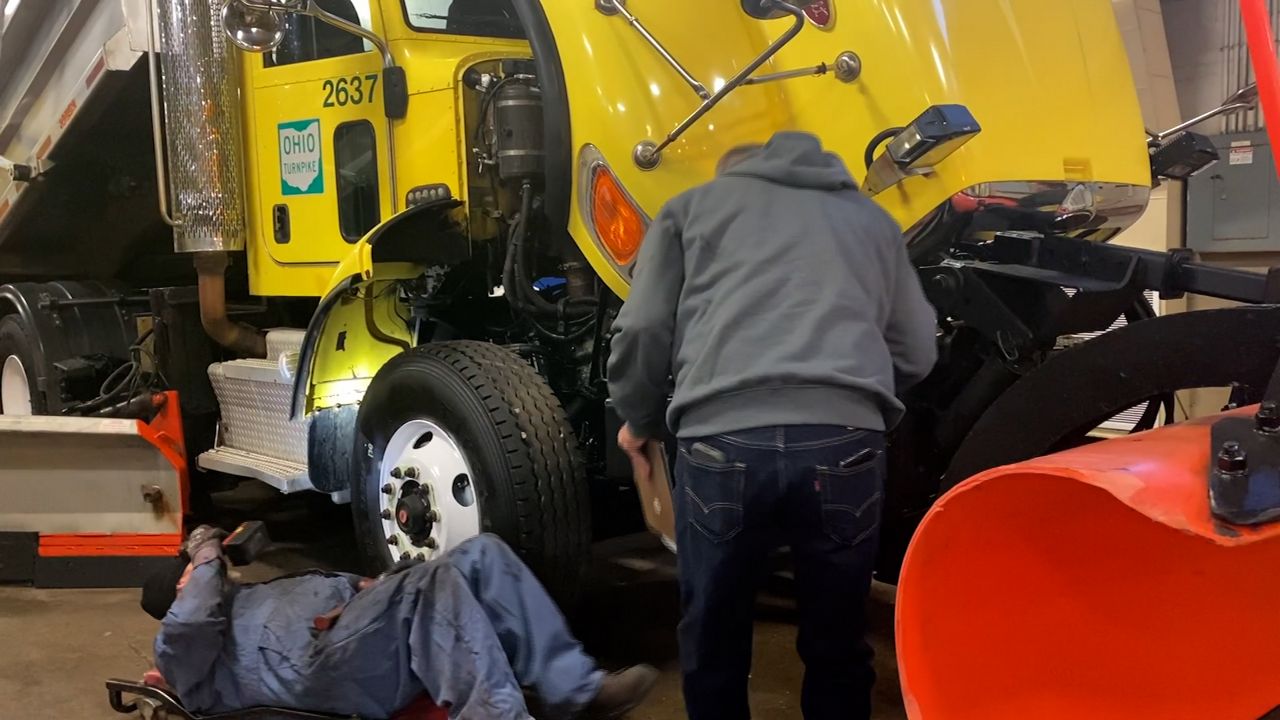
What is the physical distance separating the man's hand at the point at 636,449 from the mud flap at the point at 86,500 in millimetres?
2285

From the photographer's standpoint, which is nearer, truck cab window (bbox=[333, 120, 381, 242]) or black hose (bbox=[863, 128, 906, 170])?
black hose (bbox=[863, 128, 906, 170])

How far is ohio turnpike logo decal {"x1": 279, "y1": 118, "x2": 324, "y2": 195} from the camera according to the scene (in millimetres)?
4105


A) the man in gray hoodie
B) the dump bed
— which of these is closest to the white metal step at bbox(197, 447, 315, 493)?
the dump bed

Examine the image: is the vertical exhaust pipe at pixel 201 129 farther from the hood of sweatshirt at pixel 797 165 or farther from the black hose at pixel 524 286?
the hood of sweatshirt at pixel 797 165

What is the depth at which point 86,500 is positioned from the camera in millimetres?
→ 4367

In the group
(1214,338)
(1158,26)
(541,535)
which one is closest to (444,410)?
(541,535)

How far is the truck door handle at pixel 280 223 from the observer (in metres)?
4.29

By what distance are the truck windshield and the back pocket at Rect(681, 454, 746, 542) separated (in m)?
2.14

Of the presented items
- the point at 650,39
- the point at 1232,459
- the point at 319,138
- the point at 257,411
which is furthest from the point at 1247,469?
the point at 257,411

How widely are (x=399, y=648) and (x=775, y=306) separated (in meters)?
1.34

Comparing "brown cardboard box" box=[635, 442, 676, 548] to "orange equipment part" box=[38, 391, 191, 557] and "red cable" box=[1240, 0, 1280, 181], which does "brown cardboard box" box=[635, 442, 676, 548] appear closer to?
"red cable" box=[1240, 0, 1280, 181]

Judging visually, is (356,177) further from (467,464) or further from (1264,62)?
(1264,62)

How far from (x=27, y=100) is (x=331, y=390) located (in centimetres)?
267

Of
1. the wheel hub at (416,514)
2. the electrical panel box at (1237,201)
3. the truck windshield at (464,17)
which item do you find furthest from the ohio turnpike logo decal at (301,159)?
the electrical panel box at (1237,201)
